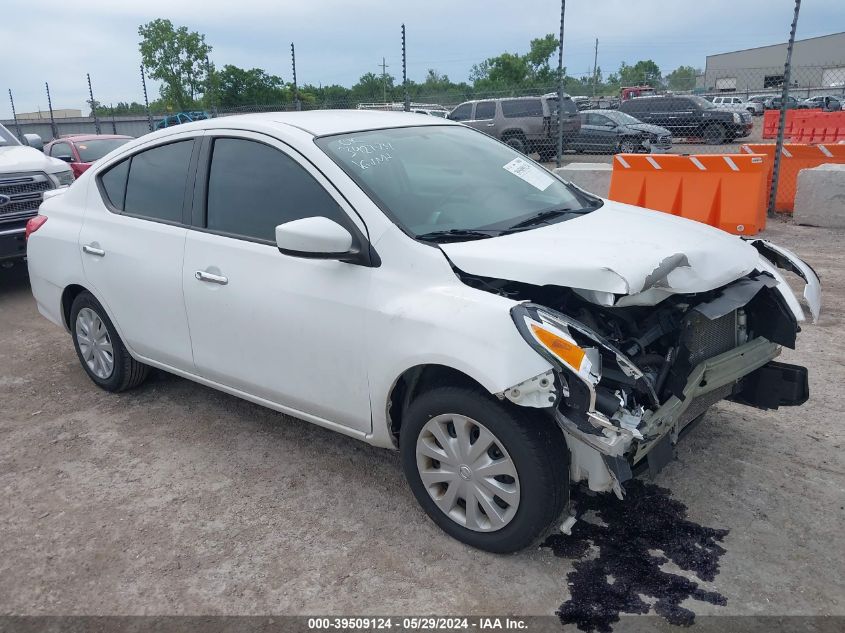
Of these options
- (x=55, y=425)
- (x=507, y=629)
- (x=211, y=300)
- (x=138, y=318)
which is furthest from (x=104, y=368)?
(x=507, y=629)

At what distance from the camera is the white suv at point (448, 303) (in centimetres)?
262

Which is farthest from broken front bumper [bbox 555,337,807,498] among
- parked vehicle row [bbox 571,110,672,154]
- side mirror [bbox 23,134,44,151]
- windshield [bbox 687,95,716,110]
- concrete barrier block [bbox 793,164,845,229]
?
windshield [bbox 687,95,716,110]

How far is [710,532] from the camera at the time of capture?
2986 mm

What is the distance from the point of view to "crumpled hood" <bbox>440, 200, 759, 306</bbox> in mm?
2658

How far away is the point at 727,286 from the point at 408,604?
1951mm

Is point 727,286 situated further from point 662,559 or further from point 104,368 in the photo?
point 104,368

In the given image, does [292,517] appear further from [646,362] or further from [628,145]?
[628,145]

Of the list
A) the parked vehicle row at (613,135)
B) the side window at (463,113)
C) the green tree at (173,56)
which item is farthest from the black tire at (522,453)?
the green tree at (173,56)

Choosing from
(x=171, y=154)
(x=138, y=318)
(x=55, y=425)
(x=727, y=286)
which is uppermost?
(x=171, y=154)

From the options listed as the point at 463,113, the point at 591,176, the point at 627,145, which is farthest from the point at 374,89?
the point at 591,176

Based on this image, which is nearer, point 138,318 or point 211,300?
point 211,300

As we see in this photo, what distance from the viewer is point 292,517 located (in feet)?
10.6

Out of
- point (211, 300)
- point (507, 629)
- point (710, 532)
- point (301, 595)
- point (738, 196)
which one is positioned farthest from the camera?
point (738, 196)

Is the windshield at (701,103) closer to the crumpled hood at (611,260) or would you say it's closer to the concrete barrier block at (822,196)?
the concrete barrier block at (822,196)
